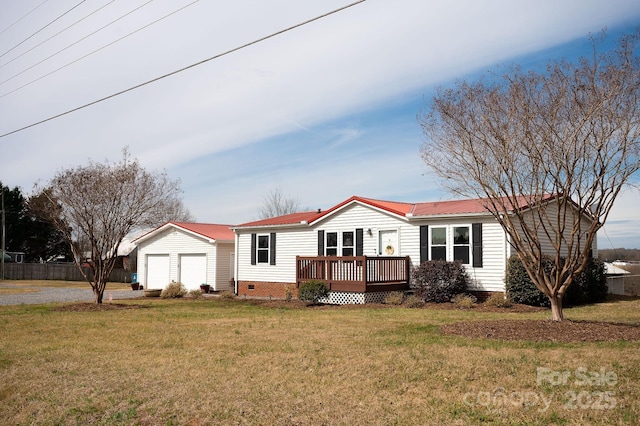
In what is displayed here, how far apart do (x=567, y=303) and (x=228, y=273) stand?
1652 cm

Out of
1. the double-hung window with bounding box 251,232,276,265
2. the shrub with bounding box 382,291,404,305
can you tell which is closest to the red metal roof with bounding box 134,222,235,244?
the double-hung window with bounding box 251,232,276,265

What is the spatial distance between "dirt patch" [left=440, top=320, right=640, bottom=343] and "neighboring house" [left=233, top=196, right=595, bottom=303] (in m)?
7.19

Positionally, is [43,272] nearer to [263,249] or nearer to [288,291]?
[263,249]

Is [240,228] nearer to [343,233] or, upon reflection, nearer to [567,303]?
[343,233]

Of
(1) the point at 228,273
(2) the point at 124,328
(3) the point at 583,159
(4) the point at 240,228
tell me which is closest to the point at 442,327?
(3) the point at 583,159

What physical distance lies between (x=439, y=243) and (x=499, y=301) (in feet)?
11.0

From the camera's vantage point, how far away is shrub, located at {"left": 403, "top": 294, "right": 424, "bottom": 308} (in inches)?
720

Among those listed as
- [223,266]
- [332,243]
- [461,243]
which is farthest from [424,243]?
[223,266]

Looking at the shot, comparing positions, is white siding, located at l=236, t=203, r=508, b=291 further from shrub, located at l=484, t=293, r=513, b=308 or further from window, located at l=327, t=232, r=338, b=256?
shrub, located at l=484, t=293, r=513, b=308

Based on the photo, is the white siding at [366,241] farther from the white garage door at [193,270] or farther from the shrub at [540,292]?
the white garage door at [193,270]

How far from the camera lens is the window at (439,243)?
19.9m

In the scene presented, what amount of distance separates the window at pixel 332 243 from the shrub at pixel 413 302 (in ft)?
14.2

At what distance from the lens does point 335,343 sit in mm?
10328

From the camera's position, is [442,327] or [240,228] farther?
[240,228]
